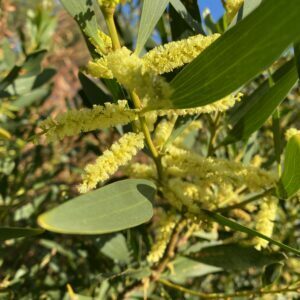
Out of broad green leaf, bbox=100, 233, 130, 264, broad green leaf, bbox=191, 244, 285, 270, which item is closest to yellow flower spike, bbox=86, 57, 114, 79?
broad green leaf, bbox=191, 244, 285, 270

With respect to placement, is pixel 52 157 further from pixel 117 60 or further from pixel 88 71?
pixel 117 60

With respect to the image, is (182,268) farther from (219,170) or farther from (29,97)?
(29,97)

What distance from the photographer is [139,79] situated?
0.67 metres

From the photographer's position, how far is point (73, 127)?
2.77 feet

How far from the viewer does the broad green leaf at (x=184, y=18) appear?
112 centimetres

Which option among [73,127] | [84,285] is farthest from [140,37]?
[84,285]

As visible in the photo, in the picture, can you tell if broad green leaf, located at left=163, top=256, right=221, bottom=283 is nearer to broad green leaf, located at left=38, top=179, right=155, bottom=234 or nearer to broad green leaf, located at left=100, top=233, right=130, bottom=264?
broad green leaf, located at left=100, top=233, right=130, bottom=264

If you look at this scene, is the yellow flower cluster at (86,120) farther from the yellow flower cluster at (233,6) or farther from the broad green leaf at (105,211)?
the yellow flower cluster at (233,6)

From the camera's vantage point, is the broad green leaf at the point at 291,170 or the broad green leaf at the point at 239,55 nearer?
the broad green leaf at the point at 239,55

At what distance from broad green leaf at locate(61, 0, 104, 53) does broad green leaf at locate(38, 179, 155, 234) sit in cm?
29

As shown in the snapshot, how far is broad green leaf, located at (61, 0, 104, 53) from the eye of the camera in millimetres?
868

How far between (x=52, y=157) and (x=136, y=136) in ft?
7.28

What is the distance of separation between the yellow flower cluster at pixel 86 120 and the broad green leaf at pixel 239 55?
125 mm

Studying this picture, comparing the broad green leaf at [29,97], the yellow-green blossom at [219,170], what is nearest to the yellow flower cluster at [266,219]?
the yellow-green blossom at [219,170]
